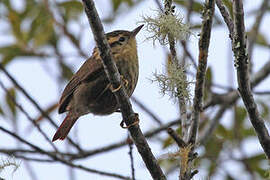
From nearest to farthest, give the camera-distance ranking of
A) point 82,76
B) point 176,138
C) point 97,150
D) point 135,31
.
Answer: point 176,138 → point 82,76 → point 135,31 → point 97,150

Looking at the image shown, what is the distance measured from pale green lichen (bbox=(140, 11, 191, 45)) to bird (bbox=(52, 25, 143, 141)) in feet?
3.77

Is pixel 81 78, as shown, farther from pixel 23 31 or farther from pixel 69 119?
pixel 23 31

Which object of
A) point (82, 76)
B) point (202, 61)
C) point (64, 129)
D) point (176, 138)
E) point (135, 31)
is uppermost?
point (135, 31)

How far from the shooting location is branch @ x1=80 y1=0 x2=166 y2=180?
2.31m

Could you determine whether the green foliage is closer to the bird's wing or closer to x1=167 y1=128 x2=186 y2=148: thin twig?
the bird's wing

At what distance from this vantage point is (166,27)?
244 centimetres

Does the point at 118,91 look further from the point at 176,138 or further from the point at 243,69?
the point at 243,69

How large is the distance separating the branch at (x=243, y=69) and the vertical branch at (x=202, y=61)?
11 cm

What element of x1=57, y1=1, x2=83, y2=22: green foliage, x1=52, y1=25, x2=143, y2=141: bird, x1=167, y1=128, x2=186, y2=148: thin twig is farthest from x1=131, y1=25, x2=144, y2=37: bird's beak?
x1=167, y1=128, x2=186, y2=148: thin twig

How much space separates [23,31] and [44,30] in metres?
0.20

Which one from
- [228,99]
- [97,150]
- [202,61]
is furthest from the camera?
[228,99]

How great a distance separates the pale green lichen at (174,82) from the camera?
2516 millimetres

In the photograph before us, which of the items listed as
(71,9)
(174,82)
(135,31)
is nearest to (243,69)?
(174,82)

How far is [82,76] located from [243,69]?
1.90 meters
